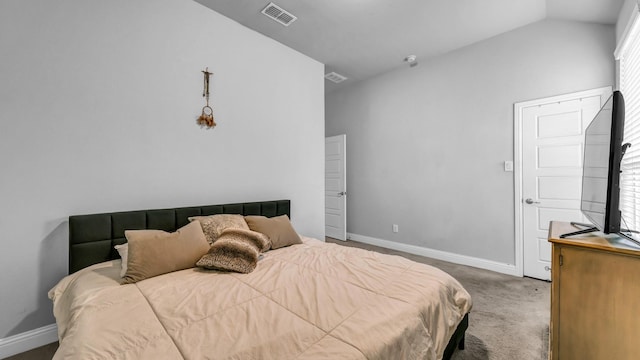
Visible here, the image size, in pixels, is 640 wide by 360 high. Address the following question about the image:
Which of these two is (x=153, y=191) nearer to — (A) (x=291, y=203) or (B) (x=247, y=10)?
(A) (x=291, y=203)

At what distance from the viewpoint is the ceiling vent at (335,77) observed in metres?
4.46

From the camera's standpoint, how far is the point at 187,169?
256cm

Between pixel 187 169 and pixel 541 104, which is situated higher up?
pixel 541 104

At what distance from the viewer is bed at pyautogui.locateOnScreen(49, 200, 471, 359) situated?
3.31 feet

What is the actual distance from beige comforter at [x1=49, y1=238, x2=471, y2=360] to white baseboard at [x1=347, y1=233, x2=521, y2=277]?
2131 mm

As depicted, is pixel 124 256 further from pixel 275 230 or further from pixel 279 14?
pixel 279 14

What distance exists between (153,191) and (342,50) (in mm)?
2957

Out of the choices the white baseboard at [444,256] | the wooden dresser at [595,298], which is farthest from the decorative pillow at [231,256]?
the white baseboard at [444,256]

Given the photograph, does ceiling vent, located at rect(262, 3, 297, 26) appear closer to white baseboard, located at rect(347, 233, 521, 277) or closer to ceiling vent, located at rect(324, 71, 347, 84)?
ceiling vent, located at rect(324, 71, 347, 84)

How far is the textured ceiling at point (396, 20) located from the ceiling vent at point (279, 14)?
1.9 inches

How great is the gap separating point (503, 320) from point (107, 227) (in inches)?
134

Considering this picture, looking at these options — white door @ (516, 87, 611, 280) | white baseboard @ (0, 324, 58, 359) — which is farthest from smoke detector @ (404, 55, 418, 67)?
white baseboard @ (0, 324, 58, 359)

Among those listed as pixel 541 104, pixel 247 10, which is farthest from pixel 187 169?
pixel 541 104

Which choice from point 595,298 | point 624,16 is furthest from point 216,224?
point 624,16
